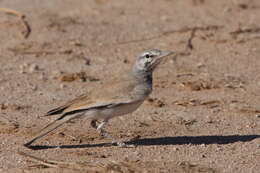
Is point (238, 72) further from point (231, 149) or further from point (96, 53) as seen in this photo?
point (231, 149)

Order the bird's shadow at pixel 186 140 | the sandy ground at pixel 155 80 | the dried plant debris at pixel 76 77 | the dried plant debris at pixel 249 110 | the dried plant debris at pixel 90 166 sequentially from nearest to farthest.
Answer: the dried plant debris at pixel 90 166 < the sandy ground at pixel 155 80 < the bird's shadow at pixel 186 140 < the dried plant debris at pixel 249 110 < the dried plant debris at pixel 76 77

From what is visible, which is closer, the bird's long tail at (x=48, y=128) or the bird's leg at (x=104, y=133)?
the bird's long tail at (x=48, y=128)

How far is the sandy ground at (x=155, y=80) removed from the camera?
7.54 metres

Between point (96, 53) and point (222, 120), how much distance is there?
145 inches

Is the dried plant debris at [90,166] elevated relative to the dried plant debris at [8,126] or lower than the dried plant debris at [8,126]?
lower

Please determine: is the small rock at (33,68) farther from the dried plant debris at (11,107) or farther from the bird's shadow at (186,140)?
the bird's shadow at (186,140)

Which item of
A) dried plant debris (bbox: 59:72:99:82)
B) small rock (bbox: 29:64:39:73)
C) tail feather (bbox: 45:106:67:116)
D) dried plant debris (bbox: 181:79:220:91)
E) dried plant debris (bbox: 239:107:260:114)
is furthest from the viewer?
small rock (bbox: 29:64:39:73)

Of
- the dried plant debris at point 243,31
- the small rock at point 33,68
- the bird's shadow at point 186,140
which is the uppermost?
the dried plant debris at point 243,31

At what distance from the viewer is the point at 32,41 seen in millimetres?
12336

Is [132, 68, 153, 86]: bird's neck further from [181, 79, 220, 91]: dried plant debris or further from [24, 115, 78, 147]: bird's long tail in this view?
[181, 79, 220, 91]: dried plant debris

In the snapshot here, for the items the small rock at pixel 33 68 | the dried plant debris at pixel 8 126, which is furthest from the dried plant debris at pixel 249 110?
the small rock at pixel 33 68

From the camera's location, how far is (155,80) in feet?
34.8

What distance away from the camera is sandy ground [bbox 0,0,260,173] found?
754 centimetres

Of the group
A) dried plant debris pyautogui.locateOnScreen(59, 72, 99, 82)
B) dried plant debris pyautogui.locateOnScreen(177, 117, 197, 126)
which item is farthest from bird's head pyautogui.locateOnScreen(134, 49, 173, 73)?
dried plant debris pyautogui.locateOnScreen(59, 72, 99, 82)
